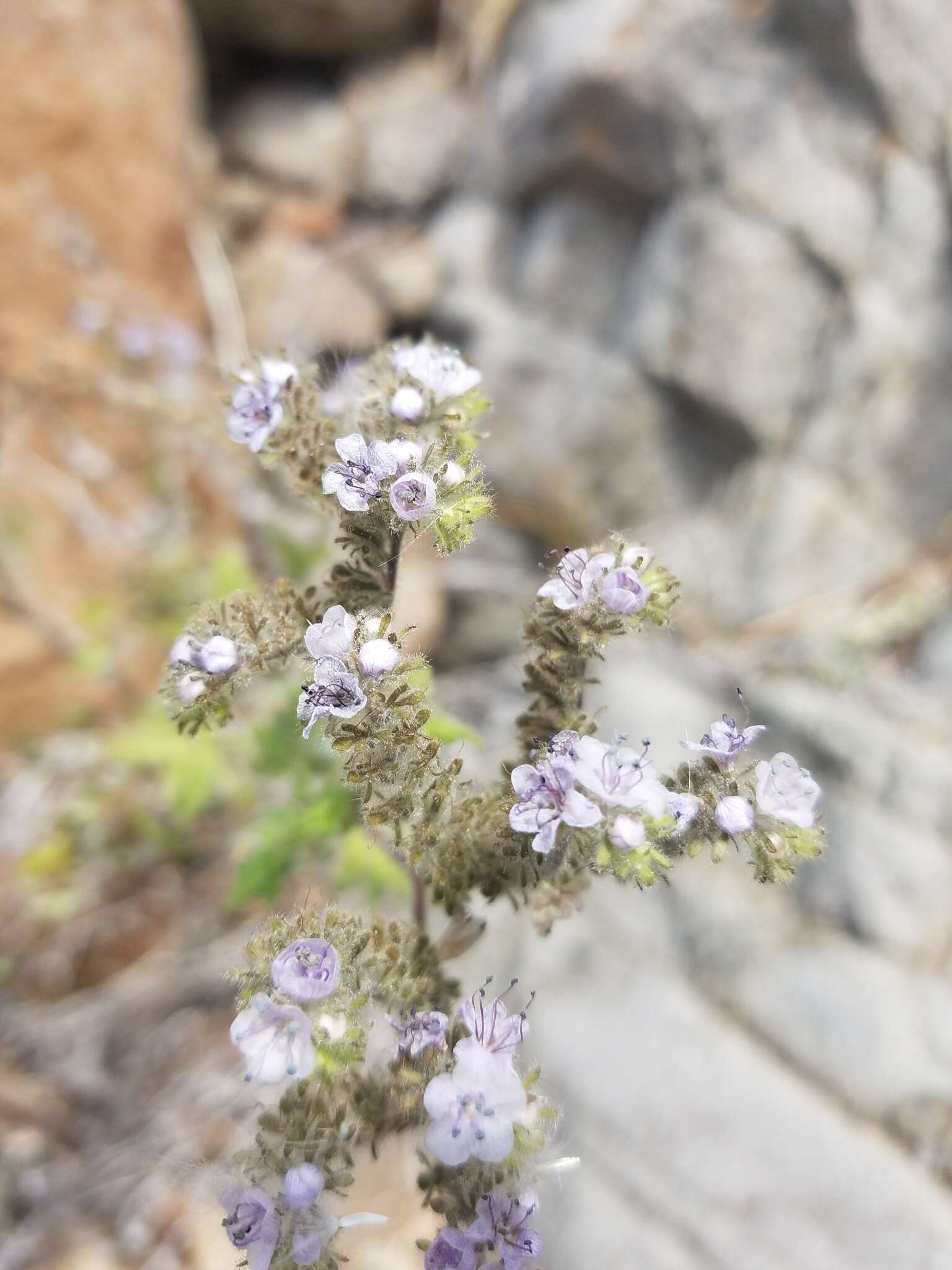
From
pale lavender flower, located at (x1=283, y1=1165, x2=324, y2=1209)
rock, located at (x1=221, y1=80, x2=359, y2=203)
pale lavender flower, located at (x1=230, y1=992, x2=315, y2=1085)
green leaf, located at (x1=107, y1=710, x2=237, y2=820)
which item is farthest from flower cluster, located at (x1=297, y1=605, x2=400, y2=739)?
rock, located at (x1=221, y1=80, x2=359, y2=203)

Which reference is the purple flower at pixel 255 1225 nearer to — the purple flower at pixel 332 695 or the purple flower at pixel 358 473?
the purple flower at pixel 332 695

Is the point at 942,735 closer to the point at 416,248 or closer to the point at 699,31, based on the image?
the point at 699,31

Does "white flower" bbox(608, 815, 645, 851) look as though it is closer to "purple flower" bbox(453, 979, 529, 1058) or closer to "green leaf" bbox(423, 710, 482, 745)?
"purple flower" bbox(453, 979, 529, 1058)

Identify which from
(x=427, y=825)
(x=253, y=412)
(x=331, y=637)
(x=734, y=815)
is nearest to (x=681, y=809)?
(x=734, y=815)

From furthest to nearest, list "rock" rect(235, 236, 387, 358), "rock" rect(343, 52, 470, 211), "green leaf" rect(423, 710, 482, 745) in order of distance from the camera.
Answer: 1. "rock" rect(343, 52, 470, 211)
2. "rock" rect(235, 236, 387, 358)
3. "green leaf" rect(423, 710, 482, 745)

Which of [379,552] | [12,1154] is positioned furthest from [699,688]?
[12,1154]

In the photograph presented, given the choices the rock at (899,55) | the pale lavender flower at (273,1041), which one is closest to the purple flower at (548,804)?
the pale lavender flower at (273,1041)

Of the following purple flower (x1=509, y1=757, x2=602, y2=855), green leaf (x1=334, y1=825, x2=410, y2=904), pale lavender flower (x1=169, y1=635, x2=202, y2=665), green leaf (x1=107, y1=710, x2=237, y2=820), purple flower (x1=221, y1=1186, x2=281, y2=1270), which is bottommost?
green leaf (x1=107, y1=710, x2=237, y2=820)
